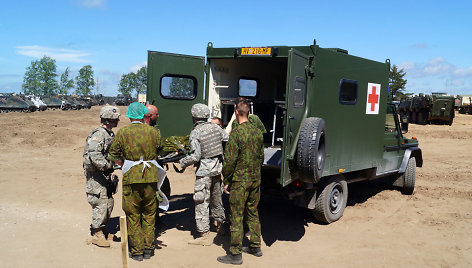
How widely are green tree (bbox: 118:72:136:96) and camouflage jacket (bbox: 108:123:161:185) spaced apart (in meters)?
85.8

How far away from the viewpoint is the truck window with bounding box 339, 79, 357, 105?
6186 mm

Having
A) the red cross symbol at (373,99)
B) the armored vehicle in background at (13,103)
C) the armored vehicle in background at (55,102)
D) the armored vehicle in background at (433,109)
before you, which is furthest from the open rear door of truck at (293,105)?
the armored vehicle in background at (55,102)

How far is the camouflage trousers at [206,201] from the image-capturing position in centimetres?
533

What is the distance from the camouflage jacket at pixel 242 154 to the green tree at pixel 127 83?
86056mm

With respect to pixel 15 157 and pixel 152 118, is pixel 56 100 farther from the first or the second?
pixel 152 118

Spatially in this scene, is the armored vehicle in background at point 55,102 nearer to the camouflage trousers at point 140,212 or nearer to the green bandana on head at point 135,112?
the green bandana on head at point 135,112

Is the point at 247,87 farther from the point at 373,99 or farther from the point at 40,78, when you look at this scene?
the point at 40,78

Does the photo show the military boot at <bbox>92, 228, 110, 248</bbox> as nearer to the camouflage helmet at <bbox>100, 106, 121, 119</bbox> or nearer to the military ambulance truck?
the camouflage helmet at <bbox>100, 106, 121, 119</bbox>

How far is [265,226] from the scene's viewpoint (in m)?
6.40

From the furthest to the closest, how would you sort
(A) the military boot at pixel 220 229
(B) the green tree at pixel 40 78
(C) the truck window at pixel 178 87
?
(B) the green tree at pixel 40 78 → (C) the truck window at pixel 178 87 → (A) the military boot at pixel 220 229

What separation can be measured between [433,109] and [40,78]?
2928 inches

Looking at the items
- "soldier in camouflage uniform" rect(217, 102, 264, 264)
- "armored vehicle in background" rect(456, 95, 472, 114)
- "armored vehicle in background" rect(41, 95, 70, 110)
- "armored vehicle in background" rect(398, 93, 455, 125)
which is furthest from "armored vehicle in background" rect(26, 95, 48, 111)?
"armored vehicle in background" rect(456, 95, 472, 114)

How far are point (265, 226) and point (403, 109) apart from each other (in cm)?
2605

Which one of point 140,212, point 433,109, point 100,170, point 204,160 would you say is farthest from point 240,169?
point 433,109
